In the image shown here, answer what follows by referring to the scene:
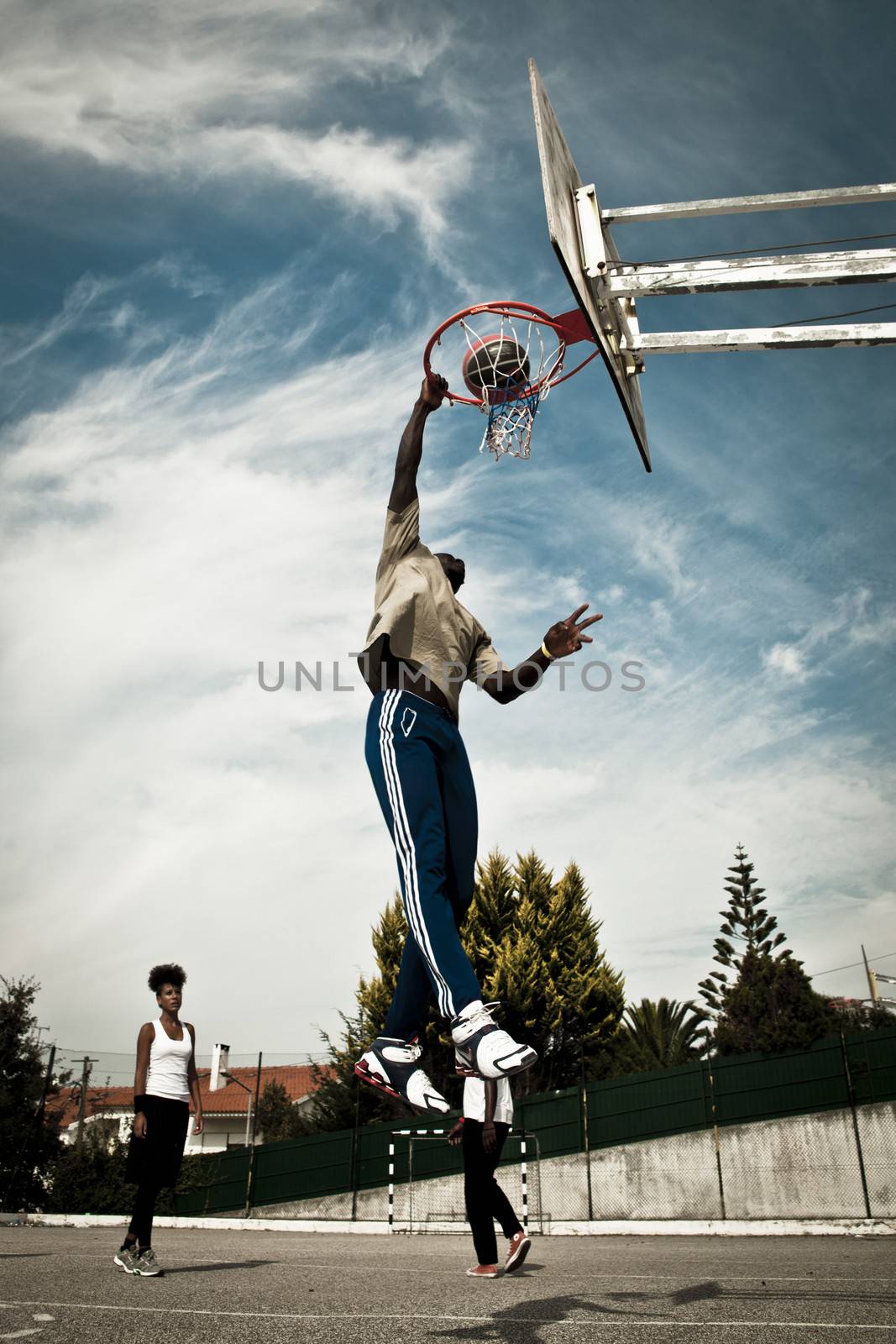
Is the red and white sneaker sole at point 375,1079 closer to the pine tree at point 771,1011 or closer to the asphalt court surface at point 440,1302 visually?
the asphalt court surface at point 440,1302

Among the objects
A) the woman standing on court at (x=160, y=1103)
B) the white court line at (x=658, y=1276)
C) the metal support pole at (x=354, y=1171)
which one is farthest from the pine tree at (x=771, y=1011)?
the woman standing on court at (x=160, y=1103)

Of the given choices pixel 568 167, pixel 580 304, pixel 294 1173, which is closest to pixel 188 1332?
pixel 580 304

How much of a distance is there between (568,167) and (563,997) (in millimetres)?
26662

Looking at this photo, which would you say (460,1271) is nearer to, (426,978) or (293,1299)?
(293,1299)

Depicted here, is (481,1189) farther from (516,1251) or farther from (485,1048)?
(485,1048)

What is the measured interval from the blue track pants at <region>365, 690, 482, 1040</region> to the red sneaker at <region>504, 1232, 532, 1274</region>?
1680 millimetres

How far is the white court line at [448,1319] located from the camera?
9.97ft

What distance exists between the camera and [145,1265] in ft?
18.2

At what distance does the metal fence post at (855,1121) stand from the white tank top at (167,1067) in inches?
609

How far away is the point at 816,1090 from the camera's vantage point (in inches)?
742

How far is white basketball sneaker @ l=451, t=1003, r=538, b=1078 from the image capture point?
2.65m

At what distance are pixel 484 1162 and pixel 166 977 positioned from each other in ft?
9.78

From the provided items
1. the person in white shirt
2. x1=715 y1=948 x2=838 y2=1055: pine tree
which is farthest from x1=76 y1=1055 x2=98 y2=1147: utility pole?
the person in white shirt

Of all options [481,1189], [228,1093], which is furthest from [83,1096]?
[228,1093]
